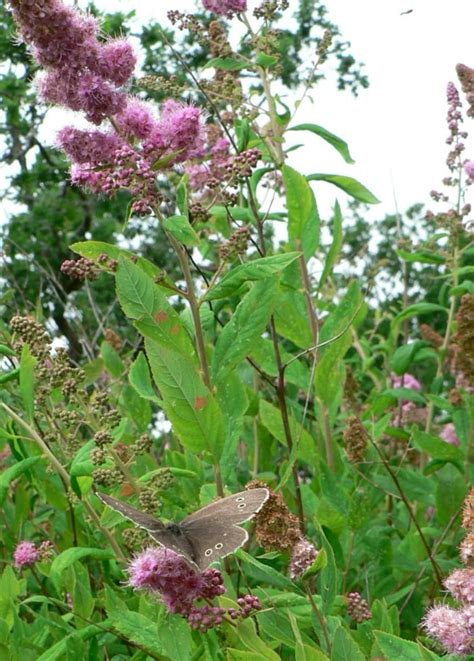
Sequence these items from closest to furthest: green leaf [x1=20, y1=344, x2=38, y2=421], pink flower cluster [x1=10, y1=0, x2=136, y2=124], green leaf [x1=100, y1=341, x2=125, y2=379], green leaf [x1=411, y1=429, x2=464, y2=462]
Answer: pink flower cluster [x1=10, y1=0, x2=136, y2=124] < green leaf [x1=20, y1=344, x2=38, y2=421] < green leaf [x1=411, y1=429, x2=464, y2=462] < green leaf [x1=100, y1=341, x2=125, y2=379]

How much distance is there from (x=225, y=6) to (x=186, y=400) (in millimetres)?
1194

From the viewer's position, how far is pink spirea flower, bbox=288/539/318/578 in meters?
1.34

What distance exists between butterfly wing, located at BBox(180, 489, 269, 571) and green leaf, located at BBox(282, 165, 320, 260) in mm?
955

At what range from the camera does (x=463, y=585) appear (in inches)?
47.3

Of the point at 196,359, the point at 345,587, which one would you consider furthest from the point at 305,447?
the point at 196,359

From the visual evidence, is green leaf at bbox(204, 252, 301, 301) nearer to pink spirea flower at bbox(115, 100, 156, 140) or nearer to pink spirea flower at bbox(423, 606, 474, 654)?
pink spirea flower at bbox(115, 100, 156, 140)

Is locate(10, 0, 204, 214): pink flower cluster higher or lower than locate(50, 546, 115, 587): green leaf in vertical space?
higher

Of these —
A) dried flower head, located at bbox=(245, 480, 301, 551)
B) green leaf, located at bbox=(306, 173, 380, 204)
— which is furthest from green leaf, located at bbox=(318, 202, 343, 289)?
dried flower head, located at bbox=(245, 480, 301, 551)

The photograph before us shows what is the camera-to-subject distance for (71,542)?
2379 mm

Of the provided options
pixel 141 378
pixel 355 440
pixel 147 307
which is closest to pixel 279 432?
pixel 355 440

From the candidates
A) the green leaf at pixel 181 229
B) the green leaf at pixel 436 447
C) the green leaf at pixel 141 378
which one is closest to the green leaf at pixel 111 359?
the green leaf at pixel 141 378

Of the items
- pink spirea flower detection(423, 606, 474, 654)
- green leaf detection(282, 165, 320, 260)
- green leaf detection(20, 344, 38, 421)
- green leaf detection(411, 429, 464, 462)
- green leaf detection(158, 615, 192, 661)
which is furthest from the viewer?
green leaf detection(411, 429, 464, 462)

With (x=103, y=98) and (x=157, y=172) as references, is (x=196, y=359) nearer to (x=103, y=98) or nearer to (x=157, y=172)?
(x=157, y=172)

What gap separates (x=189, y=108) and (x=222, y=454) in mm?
615
